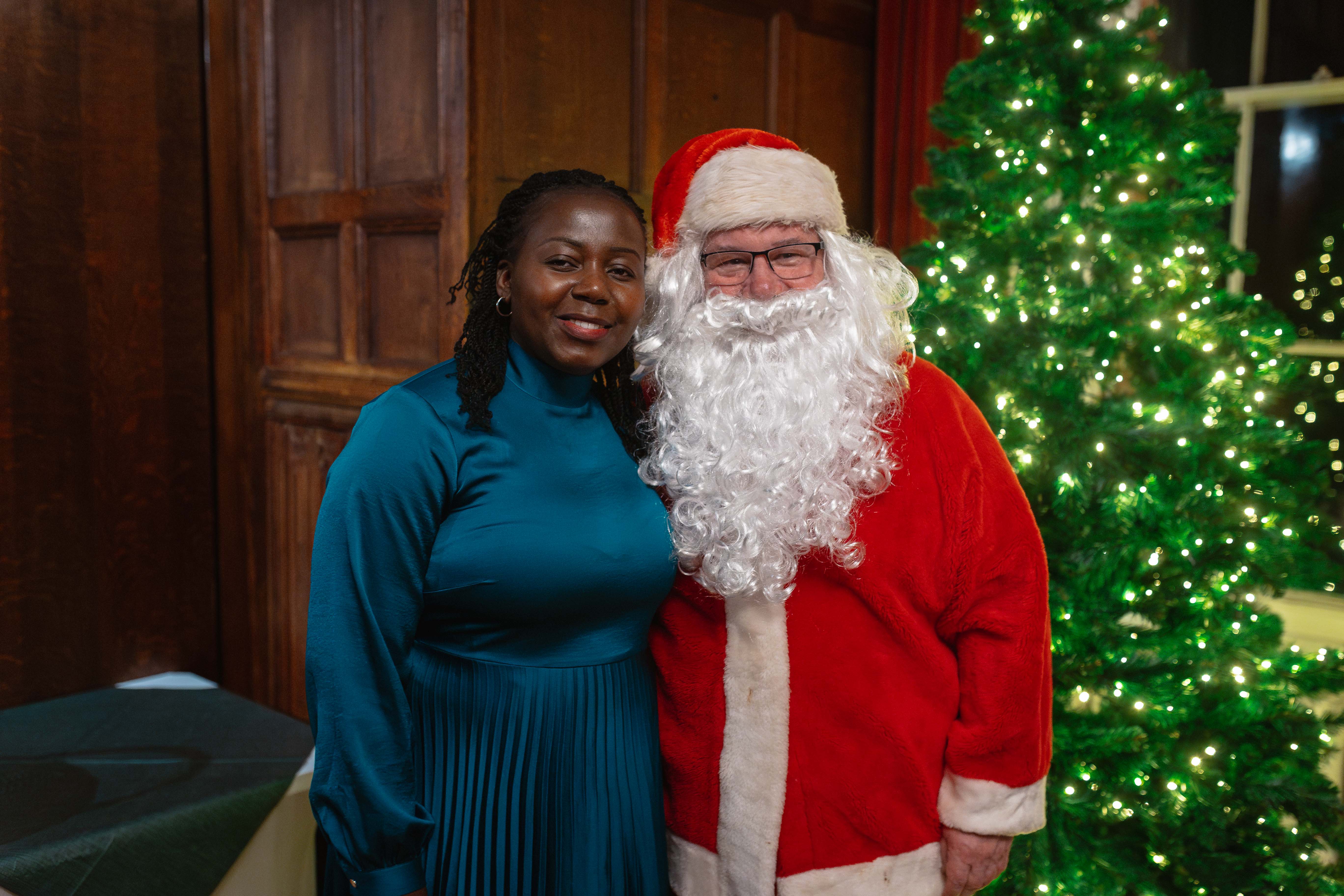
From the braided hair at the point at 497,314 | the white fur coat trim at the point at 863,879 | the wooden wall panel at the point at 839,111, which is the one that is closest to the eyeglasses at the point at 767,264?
the braided hair at the point at 497,314

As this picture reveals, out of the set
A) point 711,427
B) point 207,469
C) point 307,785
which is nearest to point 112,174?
point 207,469

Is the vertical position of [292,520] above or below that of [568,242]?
below

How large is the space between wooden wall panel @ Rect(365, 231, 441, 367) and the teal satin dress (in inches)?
48.4

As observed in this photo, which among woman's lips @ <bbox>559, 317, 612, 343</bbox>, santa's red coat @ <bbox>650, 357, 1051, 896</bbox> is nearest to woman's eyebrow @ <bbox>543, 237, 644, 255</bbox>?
woman's lips @ <bbox>559, 317, 612, 343</bbox>

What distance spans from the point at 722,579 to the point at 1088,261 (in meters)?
1.34

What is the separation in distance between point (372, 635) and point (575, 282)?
0.61m

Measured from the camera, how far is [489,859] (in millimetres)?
1412

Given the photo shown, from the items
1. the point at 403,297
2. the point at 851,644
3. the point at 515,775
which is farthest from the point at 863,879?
the point at 403,297

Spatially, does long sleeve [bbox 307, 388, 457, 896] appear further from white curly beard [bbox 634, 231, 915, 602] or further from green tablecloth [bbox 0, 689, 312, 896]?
green tablecloth [bbox 0, 689, 312, 896]

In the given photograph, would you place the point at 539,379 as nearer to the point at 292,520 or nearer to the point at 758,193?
the point at 758,193

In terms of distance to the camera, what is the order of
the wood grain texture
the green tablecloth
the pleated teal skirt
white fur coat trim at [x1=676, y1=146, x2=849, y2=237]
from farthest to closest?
the wood grain texture, the green tablecloth, white fur coat trim at [x1=676, y1=146, x2=849, y2=237], the pleated teal skirt

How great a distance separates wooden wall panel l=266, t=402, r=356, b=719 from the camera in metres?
3.04

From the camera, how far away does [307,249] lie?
303 cm

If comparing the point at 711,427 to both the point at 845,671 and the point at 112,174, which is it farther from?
the point at 112,174
